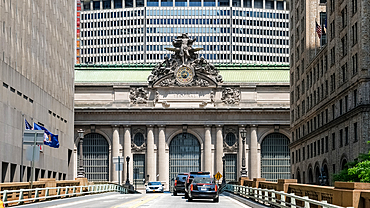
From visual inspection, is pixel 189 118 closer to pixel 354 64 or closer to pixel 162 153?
pixel 162 153

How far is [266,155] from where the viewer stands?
106312 mm

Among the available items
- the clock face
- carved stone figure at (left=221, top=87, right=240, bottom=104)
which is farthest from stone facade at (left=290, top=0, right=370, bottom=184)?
the clock face

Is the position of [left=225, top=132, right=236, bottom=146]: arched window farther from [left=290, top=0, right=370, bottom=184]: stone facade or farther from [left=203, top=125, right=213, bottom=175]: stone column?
[left=290, top=0, right=370, bottom=184]: stone facade

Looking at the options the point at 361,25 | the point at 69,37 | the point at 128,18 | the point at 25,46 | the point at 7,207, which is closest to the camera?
the point at 7,207

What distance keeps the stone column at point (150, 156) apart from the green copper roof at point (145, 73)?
28.7 feet

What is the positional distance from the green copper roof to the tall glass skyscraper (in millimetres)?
71229

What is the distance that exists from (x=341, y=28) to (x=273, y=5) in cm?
12458

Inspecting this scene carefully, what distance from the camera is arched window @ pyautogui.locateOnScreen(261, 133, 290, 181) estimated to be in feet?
347

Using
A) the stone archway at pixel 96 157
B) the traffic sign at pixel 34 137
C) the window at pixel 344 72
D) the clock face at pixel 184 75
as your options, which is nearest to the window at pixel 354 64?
the window at pixel 344 72

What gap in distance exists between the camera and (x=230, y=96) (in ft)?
346

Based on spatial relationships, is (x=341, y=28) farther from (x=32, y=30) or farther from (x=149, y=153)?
(x=149, y=153)

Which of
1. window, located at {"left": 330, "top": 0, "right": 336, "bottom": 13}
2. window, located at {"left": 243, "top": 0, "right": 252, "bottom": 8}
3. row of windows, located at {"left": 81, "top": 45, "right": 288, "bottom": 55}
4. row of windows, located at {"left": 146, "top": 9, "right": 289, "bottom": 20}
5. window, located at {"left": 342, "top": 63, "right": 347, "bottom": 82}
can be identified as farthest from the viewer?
window, located at {"left": 243, "top": 0, "right": 252, "bottom": 8}

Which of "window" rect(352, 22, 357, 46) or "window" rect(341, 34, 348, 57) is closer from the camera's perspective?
"window" rect(352, 22, 357, 46)

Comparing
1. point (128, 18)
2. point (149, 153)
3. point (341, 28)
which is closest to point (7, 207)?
point (341, 28)
